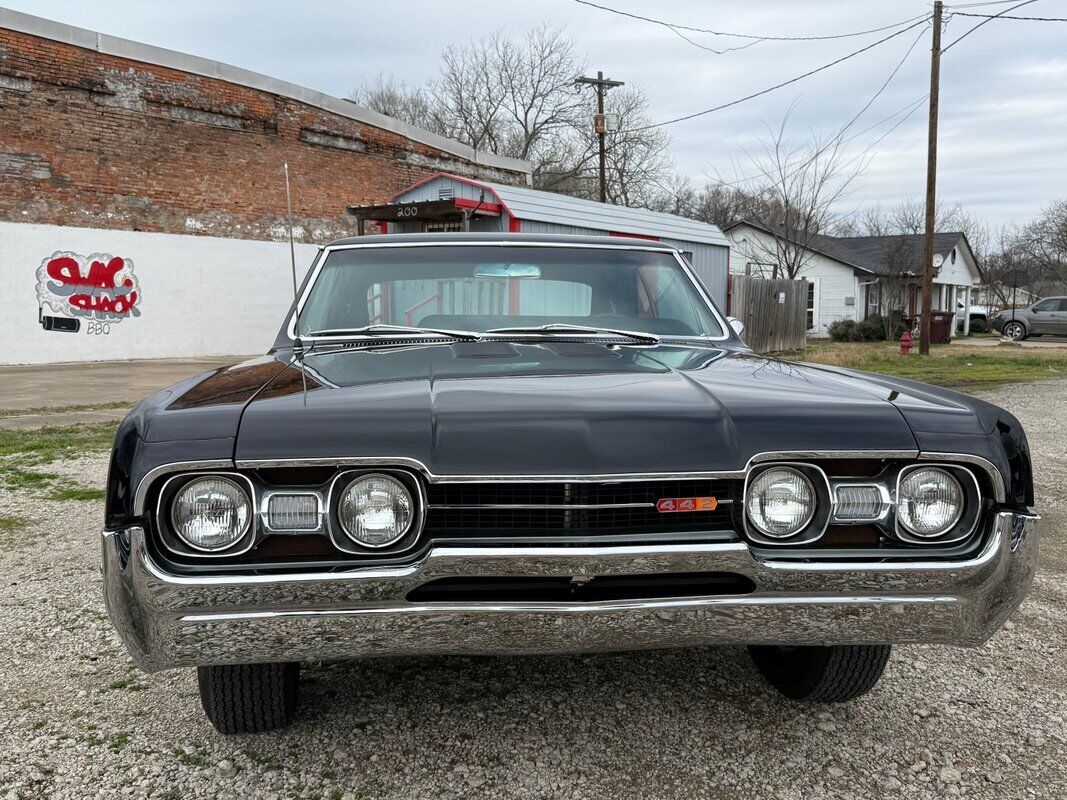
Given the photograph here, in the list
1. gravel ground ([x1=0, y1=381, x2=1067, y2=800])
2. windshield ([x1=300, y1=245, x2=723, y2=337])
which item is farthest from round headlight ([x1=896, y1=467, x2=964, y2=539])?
windshield ([x1=300, y1=245, x2=723, y2=337])

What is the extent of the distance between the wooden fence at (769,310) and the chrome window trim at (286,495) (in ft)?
57.8

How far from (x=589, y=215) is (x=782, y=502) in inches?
480

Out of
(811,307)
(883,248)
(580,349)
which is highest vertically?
(883,248)

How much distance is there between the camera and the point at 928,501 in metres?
1.90

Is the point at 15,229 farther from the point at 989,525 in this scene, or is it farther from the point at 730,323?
the point at 989,525

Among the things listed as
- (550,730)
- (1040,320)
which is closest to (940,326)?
(1040,320)

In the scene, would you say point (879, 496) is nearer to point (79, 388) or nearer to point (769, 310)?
point (79, 388)

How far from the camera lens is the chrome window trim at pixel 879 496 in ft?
6.19

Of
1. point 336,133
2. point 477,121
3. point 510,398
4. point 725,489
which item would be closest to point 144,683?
point 510,398

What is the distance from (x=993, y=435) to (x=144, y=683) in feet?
8.55

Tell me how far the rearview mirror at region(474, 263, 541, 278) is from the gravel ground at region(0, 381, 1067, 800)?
1446 millimetres

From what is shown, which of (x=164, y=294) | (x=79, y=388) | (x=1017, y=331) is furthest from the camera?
(x=1017, y=331)

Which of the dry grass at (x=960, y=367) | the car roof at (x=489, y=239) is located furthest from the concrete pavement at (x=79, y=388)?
the dry grass at (x=960, y=367)

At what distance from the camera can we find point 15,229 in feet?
49.5
